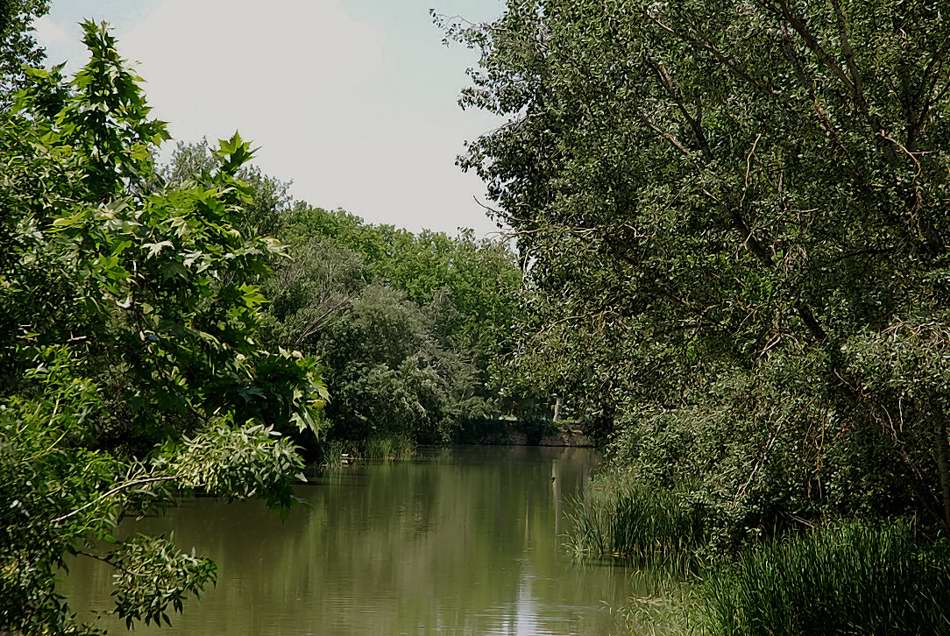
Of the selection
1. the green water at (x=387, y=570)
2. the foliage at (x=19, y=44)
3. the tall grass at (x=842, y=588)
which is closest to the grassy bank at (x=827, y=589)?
the tall grass at (x=842, y=588)

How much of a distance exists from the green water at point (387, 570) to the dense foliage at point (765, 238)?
11.8ft

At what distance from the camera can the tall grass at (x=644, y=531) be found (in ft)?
48.3

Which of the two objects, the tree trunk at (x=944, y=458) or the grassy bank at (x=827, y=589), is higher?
the tree trunk at (x=944, y=458)

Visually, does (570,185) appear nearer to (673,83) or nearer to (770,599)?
(673,83)

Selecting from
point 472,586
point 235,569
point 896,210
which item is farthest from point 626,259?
point 235,569

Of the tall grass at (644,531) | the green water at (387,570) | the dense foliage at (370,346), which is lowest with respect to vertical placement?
the green water at (387,570)

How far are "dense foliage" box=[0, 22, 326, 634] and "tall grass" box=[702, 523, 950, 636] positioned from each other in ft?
17.2

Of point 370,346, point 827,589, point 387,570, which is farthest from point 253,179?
point 827,589

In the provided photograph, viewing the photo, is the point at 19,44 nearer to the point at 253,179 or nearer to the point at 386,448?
the point at 253,179

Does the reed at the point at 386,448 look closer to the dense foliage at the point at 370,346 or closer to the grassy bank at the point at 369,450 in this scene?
the grassy bank at the point at 369,450

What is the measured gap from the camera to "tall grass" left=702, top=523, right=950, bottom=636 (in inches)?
312

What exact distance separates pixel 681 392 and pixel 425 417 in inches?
1254

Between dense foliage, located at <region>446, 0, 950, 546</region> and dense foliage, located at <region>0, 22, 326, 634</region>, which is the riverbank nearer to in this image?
dense foliage, located at <region>446, 0, 950, 546</region>

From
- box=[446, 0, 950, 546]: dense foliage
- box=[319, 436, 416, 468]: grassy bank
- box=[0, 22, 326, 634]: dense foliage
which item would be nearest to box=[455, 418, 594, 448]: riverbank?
box=[319, 436, 416, 468]: grassy bank
